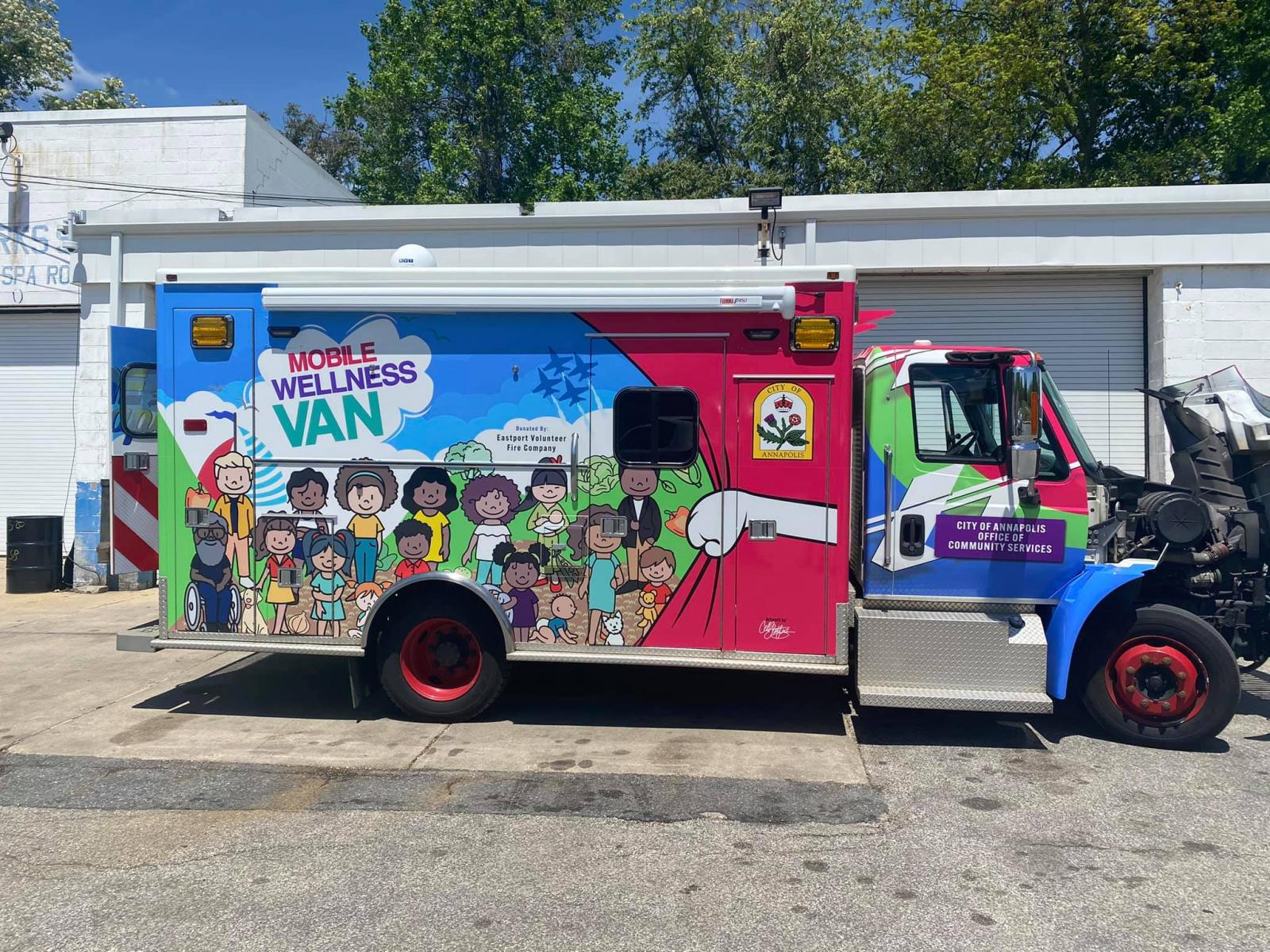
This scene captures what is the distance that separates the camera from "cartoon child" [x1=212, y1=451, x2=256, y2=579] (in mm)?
5941

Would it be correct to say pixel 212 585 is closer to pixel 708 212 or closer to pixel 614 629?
pixel 614 629

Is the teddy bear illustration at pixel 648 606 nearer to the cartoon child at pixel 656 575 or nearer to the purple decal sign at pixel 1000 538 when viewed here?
the cartoon child at pixel 656 575

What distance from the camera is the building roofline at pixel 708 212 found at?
9.64 m

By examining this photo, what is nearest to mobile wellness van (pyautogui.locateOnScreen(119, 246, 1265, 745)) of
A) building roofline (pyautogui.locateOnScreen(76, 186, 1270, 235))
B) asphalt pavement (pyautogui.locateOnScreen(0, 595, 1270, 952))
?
asphalt pavement (pyautogui.locateOnScreen(0, 595, 1270, 952))

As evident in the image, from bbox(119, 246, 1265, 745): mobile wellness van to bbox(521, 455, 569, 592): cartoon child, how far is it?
0.02 meters

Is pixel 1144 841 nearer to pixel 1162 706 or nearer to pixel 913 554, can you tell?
pixel 1162 706

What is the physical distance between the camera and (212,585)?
236 inches

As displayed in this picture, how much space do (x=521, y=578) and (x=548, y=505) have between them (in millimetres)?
515

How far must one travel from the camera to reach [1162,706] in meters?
5.61

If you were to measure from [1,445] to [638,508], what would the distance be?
1212cm

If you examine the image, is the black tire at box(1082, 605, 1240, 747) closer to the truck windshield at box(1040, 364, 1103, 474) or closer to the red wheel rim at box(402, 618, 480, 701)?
the truck windshield at box(1040, 364, 1103, 474)

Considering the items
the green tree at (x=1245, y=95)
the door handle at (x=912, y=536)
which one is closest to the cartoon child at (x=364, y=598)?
the door handle at (x=912, y=536)

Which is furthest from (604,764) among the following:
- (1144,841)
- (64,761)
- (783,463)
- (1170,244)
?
(1170,244)

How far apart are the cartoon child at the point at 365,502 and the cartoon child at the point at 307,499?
4.7 inches
